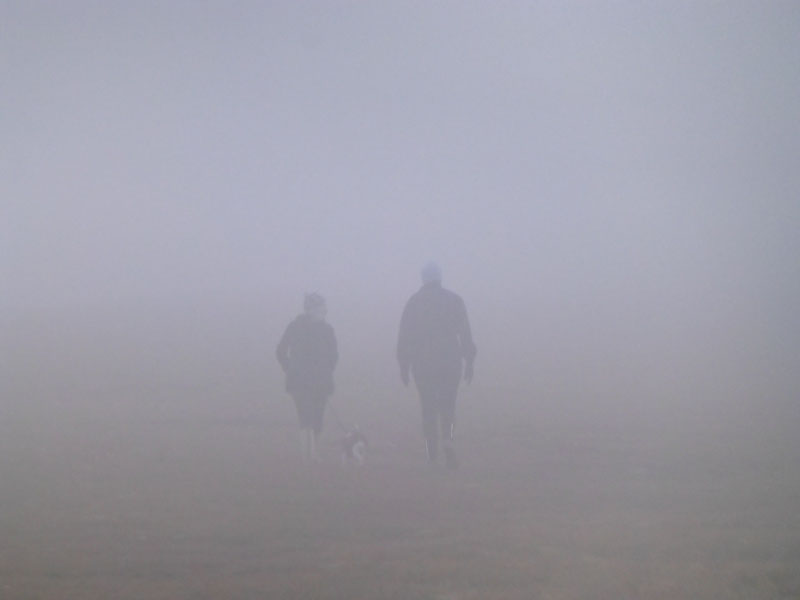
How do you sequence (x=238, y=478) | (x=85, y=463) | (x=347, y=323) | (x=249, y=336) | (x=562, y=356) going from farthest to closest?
(x=347, y=323) → (x=249, y=336) → (x=562, y=356) → (x=85, y=463) → (x=238, y=478)

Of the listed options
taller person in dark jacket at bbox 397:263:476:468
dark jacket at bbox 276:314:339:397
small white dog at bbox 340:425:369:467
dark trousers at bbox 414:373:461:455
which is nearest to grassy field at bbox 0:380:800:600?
small white dog at bbox 340:425:369:467

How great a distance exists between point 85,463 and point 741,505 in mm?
6338

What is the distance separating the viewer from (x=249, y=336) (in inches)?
1075

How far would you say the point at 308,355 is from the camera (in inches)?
400

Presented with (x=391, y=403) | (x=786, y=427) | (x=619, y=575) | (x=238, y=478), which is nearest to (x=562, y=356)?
(x=391, y=403)

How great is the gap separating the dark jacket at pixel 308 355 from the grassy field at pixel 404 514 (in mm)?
817

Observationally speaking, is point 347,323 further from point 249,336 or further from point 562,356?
point 562,356

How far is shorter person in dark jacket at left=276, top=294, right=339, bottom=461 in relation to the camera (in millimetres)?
10148

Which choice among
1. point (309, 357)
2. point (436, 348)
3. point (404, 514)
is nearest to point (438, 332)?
point (436, 348)

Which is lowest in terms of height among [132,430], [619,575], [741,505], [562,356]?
[619,575]

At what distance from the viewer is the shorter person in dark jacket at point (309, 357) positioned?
1015 centimetres

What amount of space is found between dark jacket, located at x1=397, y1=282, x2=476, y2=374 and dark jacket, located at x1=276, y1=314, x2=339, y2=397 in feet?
3.10

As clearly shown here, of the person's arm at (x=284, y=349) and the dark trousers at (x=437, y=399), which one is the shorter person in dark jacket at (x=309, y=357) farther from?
the dark trousers at (x=437, y=399)

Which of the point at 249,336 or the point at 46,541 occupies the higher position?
the point at 249,336
